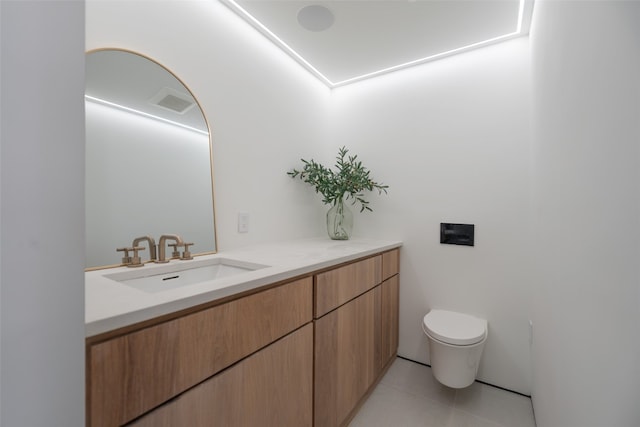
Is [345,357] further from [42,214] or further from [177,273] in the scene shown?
[42,214]

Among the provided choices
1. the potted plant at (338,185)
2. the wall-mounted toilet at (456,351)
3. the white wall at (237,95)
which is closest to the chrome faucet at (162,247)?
the white wall at (237,95)

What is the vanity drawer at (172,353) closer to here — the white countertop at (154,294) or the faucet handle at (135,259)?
the white countertop at (154,294)

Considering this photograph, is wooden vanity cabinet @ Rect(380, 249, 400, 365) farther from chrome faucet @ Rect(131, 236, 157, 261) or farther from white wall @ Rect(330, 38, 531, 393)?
chrome faucet @ Rect(131, 236, 157, 261)

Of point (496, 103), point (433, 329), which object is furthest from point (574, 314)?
point (496, 103)

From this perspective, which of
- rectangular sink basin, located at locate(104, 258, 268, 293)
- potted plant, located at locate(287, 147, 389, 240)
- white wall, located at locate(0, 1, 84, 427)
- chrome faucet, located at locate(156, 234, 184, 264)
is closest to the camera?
white wall, located at locate(0, 1, 84, 427)

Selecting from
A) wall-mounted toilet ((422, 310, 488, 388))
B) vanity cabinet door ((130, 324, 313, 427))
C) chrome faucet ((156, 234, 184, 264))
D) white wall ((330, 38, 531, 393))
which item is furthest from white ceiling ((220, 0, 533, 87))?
wall-mounted toilet ((422, 310, 488, 388))

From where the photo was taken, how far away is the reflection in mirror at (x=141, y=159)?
43.1 inches

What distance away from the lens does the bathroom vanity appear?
23.6 inches

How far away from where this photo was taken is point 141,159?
1.24 m

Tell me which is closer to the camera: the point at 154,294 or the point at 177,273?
the point at 154,294

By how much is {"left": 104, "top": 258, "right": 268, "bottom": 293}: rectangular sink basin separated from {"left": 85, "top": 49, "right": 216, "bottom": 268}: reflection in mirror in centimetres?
12

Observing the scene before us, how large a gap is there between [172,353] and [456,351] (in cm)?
155

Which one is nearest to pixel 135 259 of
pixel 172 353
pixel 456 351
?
pixel 172 353

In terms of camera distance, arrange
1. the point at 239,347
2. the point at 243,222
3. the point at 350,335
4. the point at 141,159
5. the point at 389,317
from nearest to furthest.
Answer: the point at 239,347 → the point at 141,159 → the point at 350,335 → the point at 243,222 → the point at 389,317
